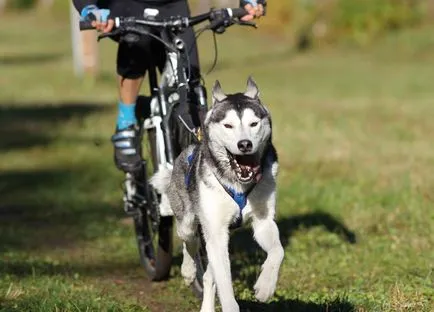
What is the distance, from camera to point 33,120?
58.2 ft

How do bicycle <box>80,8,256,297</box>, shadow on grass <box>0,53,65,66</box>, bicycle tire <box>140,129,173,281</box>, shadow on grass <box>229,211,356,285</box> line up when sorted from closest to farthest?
1. bicycle <box>80,8,256,297</box>
2. bicycle tire <box>140,129,173,281</box>
3. shadow on grass <box>229,211,356,285</box>
4. shadow on grass <box>0,53,65,66</box>

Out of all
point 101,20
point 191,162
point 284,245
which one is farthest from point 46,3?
point 191,162

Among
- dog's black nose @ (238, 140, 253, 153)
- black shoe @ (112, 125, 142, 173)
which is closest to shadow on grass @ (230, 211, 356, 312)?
black shoe @ (112, 125, 142, 173)

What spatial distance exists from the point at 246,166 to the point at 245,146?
0.79 ft

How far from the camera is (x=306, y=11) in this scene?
119ft

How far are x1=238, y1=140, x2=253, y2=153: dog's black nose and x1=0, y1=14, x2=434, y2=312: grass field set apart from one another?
137cm

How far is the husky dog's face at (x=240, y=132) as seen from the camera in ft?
17.4

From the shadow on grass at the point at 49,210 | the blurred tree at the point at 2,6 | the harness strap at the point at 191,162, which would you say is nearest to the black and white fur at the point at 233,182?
the harness strap at the point at 191,162

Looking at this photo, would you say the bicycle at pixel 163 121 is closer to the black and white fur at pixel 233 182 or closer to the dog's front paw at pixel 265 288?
the black and white fur at pixel 233 182

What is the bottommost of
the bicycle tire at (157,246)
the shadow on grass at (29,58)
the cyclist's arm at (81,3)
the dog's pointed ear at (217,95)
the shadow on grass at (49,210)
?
the shadow on grass at (29,58)

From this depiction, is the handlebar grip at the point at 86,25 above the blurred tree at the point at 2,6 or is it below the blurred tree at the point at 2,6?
above

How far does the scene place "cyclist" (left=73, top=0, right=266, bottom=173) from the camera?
6.80 m

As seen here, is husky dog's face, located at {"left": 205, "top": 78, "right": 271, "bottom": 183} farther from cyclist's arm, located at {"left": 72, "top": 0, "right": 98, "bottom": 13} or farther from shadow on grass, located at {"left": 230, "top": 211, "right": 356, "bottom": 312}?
cyclist's arm, located at {"left": 72, "top": 0, "right": 98, "bottom": 13}

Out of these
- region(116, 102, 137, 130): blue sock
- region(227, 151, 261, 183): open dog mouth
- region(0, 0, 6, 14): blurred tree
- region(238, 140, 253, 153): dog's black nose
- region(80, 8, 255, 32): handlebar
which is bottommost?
region(0, 0, 6, 14): blurred tree
